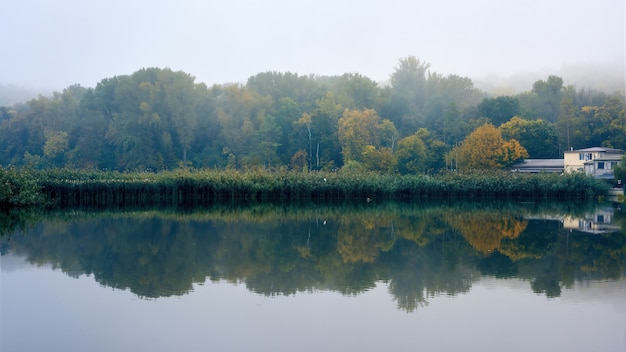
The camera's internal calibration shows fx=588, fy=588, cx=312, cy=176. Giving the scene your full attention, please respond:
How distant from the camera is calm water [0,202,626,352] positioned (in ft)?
24.0

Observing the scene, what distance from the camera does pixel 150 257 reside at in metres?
12.5

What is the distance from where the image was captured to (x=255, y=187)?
30.2 metres

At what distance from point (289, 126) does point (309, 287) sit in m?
45.7

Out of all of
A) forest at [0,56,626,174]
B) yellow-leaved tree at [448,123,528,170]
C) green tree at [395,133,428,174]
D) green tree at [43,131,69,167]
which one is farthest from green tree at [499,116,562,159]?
green tree at [43,131,69,167]

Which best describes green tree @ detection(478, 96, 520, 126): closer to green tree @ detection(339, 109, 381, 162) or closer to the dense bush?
green tree @ detection(339, 109, 381, 162)

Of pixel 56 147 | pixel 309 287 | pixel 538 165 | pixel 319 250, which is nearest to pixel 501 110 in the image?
pixel 538 165

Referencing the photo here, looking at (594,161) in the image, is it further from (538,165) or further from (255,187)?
(255,187)

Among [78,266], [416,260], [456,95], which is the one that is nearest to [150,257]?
[78,266]

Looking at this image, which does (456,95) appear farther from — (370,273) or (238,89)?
(370,273)

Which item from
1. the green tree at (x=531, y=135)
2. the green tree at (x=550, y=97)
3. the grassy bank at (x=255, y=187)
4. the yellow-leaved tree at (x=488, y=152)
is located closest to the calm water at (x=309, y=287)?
the grassy bank at (x=255, y=187)

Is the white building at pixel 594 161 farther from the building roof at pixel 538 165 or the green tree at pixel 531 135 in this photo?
the green tree at pixel 531 135

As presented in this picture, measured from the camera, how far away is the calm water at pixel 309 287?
7.32 meters

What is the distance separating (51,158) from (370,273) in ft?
168

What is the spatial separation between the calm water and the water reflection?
54 millimetres
